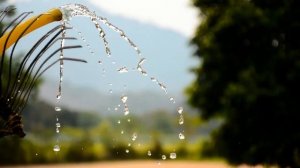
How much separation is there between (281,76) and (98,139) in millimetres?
23447

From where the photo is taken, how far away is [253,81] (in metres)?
18.9

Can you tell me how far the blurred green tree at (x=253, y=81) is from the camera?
61.2ft

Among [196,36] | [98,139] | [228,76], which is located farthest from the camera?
[98,139]

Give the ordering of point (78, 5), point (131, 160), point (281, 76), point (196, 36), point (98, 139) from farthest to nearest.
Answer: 1. point (98, 139)
2. point (131, 160)
3. point (196, 36)
4. point (281, 76)
5. point (78, 5)

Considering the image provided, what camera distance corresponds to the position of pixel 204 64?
21078mm

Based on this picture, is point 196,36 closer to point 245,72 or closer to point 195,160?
point 245,72

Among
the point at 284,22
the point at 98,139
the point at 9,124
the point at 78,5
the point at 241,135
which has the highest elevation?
the point at 98,139

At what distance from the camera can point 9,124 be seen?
2463 mm

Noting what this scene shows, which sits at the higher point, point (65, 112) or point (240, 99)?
point (65, 112)

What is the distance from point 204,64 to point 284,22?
9.83 ft

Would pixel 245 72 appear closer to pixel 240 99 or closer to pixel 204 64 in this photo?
pixel 240 99

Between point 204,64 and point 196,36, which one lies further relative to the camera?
point 196,36

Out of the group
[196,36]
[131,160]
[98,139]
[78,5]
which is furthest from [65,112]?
[78,5]

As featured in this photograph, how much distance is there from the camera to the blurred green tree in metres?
18.7
